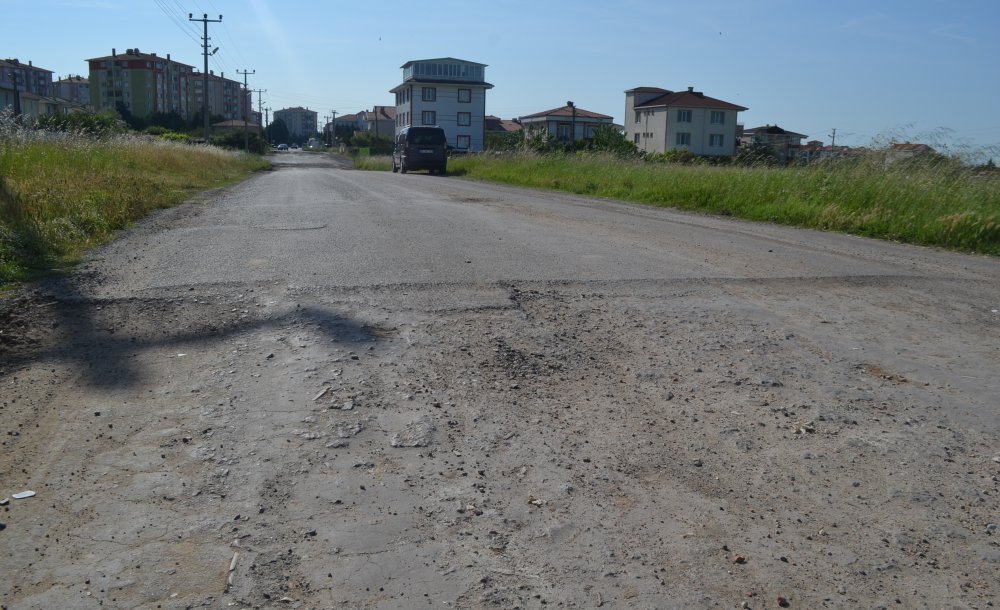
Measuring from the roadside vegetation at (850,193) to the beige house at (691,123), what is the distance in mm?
61126

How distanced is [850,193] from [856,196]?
242 millimetres

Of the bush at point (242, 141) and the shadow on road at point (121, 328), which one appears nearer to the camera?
the shadow on road at point (121, 328)

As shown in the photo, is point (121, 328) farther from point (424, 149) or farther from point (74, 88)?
point (74, 88)

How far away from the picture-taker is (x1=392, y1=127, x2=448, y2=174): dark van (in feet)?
109

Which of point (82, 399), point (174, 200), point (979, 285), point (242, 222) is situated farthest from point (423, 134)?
point (82, 399)

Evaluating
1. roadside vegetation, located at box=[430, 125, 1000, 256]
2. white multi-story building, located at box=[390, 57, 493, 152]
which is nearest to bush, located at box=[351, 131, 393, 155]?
white multi-story building, located at box=[390, 57, 493, 152]

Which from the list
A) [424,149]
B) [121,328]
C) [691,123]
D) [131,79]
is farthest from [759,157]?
[131,79]

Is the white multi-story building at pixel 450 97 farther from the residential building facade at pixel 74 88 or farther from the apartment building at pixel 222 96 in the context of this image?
the residential building facade at pixel 74 88

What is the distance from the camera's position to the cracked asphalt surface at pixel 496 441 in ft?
8.66

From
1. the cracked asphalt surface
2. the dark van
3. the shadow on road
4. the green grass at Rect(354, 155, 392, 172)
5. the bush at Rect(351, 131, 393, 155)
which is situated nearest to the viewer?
the cracked asphalt surface

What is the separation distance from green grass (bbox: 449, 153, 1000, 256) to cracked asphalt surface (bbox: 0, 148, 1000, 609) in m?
4.99

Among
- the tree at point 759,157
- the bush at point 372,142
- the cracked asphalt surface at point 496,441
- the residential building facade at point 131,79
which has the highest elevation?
the residential building facade at point 131,79

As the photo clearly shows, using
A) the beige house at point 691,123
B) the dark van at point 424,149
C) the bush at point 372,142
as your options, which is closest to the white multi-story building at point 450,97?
the bush at point 372,142

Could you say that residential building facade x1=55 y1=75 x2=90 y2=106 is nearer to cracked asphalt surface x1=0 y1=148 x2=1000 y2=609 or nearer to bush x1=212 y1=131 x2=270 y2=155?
bush x1=212 y1=131 x2=270 y2=155
